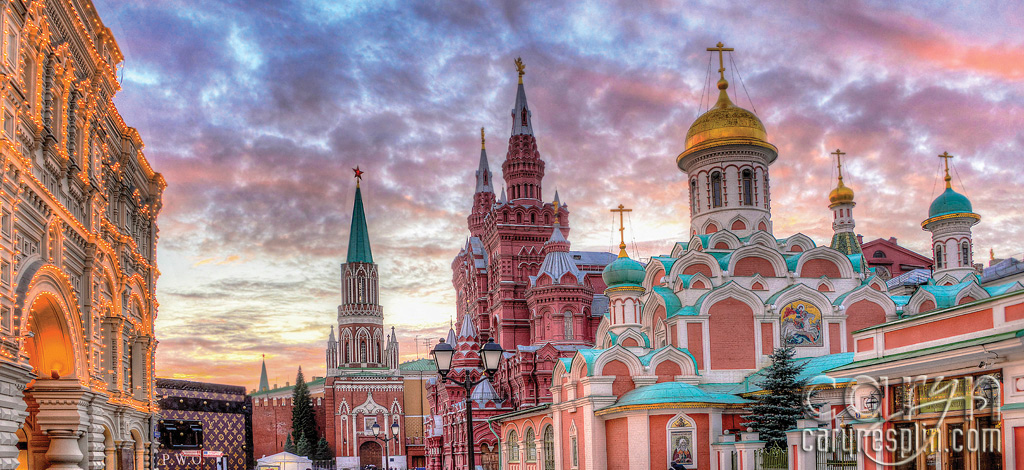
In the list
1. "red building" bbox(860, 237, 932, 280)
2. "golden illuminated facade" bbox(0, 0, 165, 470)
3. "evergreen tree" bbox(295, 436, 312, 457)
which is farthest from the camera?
"evergreen tree" bbox(295, 436, 312, 457)

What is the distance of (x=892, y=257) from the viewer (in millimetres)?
60438

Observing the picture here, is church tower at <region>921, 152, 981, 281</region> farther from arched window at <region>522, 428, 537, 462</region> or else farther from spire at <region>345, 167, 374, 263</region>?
spire at <region>345, 167, 374, 263</region>

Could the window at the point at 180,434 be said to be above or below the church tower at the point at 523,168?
below

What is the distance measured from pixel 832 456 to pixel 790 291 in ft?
35.6

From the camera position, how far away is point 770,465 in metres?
22.3

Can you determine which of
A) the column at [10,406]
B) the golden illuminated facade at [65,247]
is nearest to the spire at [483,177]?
the golden illuminated facade at [65,247]

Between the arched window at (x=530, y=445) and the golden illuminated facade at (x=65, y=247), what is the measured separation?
54.4 feet

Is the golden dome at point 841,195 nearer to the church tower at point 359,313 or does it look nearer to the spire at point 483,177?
the spire at point 483,177

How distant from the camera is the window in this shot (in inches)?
1362

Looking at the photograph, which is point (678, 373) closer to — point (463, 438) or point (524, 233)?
point (463, 438)

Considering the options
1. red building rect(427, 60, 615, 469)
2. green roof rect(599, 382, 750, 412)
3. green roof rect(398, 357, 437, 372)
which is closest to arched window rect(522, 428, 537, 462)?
green roof rect(599, 382, 750, 412)

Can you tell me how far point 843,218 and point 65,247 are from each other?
3898cm

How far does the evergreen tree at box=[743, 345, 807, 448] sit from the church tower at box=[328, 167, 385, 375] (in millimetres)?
55222

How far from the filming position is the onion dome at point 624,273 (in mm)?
32438
